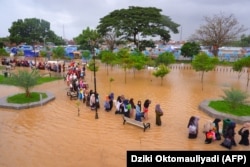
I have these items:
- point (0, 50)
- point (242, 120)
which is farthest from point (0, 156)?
point (0, 50)

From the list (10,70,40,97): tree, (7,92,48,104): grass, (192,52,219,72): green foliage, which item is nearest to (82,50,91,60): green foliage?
(192,52,219,72): green foliage

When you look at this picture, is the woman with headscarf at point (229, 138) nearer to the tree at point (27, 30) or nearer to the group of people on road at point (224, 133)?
the group of people on road at point (224, 133)

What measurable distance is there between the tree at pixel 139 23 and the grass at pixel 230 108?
1126 inches

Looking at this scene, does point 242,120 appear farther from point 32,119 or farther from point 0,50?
point 0,50

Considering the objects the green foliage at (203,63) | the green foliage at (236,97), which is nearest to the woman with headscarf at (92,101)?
the green foliage at (236,97)

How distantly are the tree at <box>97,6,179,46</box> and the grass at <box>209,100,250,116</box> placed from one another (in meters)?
28.6

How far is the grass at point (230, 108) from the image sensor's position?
569 inches

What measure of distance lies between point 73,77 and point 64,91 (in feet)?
4.66

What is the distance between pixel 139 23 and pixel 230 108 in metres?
31.2

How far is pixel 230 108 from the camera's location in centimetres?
1519

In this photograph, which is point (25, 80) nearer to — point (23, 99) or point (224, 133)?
point (23, 99)

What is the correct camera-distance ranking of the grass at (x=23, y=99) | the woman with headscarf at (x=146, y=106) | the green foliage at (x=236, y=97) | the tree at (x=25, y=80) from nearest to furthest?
1. the woman with headscarf at (x=146, y=106)
2. the green foliage at (x=236, y=97)
3. the grass at (x=23, y=99)
4. the tree at (x=25, y=80)

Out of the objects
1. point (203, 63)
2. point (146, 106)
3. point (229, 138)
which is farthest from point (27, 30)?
point (229, 138)

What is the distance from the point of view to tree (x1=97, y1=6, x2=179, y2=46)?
43.8 meters
